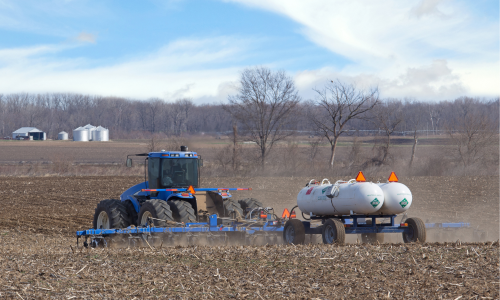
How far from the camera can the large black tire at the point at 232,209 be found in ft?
46.4

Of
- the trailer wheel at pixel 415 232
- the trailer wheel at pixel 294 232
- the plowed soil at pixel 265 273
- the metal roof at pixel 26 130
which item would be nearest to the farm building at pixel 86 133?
the metal roof at pixel 26 130

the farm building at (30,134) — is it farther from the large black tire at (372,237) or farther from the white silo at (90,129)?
the large black tire at (372,237)

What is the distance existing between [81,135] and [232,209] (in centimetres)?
8694

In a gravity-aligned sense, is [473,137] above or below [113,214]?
above

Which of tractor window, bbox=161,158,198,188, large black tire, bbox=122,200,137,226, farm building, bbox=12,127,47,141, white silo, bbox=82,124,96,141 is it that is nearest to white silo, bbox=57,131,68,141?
farm building, bbox=12,127,47,141

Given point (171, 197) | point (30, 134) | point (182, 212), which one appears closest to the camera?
point (182, 212)

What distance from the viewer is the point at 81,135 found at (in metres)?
95.2

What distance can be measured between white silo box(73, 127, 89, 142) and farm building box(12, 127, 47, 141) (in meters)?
7.88

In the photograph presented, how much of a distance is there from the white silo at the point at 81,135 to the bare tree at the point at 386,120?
64117mm

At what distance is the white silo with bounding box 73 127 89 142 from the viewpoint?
9426cm

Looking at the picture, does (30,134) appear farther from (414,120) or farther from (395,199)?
(395,199)

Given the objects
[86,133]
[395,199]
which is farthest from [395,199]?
[86,133]

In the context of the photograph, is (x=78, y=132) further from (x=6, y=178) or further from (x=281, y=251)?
(x=281, y=251)

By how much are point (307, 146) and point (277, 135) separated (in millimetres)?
3568
